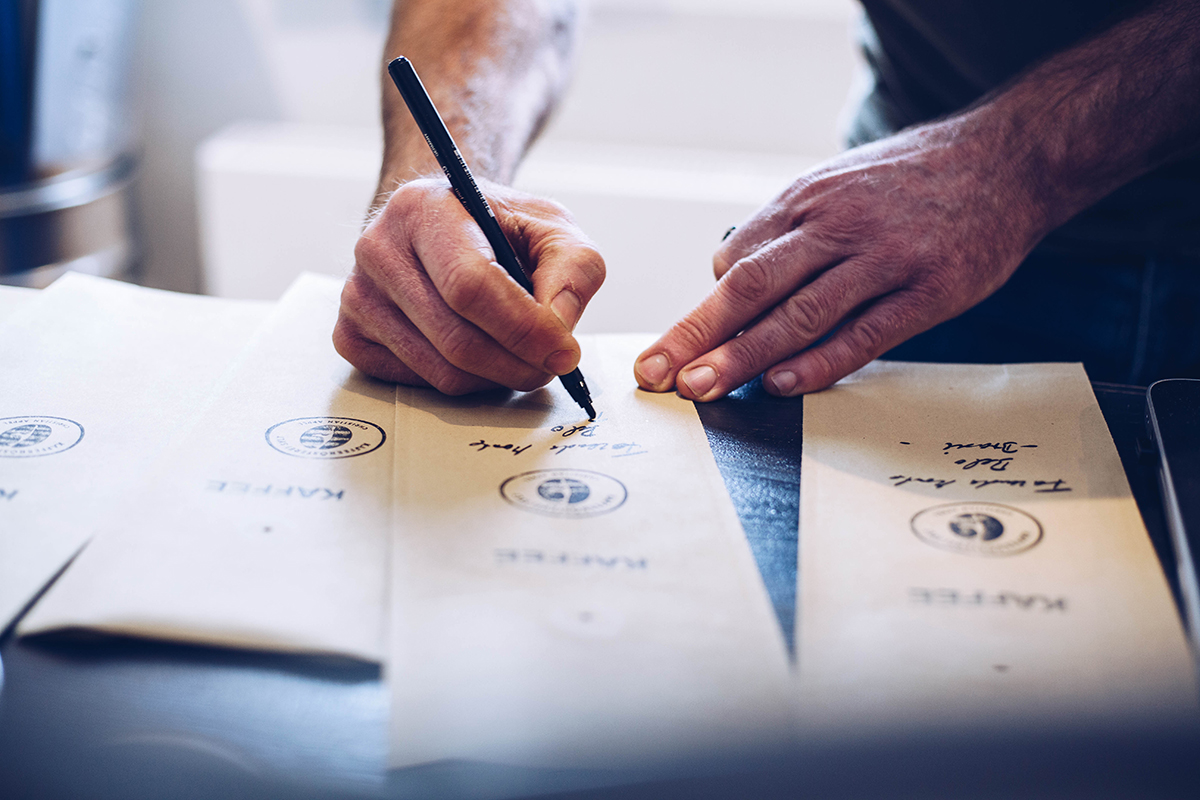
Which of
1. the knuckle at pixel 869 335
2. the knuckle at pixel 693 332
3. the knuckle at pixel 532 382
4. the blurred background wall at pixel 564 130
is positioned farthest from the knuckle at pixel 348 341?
the blurred background wall at pixel 564 130

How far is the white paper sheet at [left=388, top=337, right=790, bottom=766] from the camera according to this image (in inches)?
10.5

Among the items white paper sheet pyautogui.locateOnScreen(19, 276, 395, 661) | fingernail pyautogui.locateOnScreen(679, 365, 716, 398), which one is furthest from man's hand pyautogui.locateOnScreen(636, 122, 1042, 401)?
white paper sheet pyautogui.locateOnScreen(19, 276, 395, 661)

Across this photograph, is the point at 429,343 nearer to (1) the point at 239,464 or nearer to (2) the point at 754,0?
(1) the point at 239,464

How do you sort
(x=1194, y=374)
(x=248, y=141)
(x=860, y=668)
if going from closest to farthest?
1. (x=860, y=668)
2. (x=1194, y=374)
3. (x=248, y=141)

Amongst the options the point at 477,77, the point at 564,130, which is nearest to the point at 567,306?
the point at 477,77

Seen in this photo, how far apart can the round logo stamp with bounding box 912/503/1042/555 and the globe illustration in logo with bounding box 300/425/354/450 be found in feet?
0.96

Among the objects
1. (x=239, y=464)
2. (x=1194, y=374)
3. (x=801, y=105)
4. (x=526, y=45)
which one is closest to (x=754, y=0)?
(x=801, y=105)

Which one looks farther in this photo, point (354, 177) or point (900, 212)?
point (354, 177)

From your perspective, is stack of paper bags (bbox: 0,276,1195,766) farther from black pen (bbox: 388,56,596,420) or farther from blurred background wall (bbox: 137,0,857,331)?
blurred background wall (bbox: 137,0,857,331)

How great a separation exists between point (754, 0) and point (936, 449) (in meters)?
1.43

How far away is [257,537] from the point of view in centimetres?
35

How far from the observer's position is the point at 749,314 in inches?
22.1

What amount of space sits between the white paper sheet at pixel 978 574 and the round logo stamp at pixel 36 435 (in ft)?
1.22

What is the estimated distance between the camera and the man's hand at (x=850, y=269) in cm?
55
